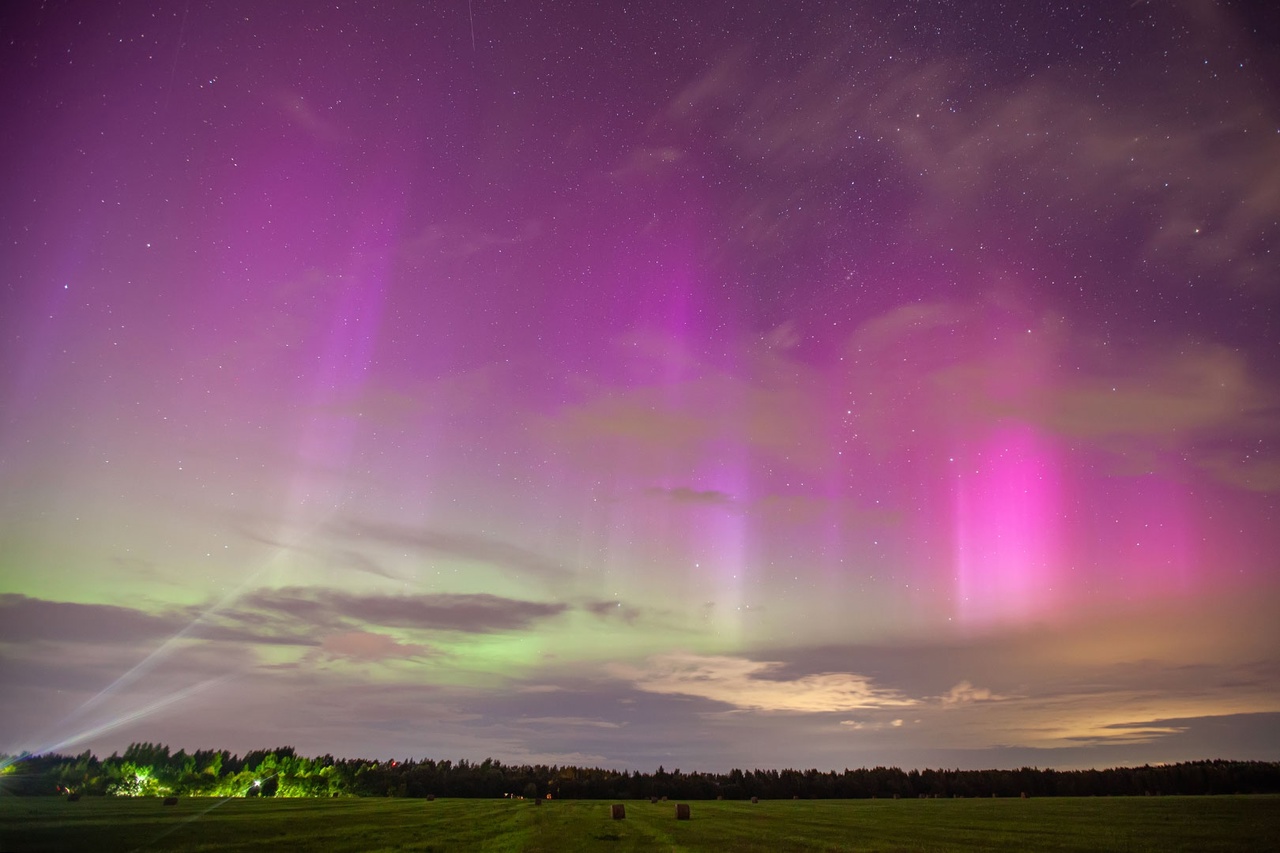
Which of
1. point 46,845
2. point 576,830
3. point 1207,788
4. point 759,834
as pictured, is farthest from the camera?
point 1207,788

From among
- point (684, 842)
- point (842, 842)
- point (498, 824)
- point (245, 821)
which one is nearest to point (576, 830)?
point (498, 824)

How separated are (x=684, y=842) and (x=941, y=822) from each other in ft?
92.1

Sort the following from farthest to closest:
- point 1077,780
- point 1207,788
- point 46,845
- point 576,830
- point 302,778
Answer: point 302,778 → point 1077,780 → point 1207,788 → point 576,830 → point 46,845

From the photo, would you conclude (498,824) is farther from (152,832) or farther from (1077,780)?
(1077,780)

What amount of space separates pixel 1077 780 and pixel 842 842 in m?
182

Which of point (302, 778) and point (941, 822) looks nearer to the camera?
point (941, 822)

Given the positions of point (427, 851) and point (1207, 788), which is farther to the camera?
point (1207, 788)

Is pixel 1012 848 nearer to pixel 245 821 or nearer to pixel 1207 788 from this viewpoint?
pixel 245 821

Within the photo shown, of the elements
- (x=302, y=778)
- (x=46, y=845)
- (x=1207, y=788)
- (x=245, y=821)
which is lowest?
(x=302, y=778)

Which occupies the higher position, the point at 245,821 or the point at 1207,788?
the point at 245,821

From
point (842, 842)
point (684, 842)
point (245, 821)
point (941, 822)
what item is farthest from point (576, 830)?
point (941, 822)

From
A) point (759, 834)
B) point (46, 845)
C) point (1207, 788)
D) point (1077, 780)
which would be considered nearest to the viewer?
point (46, 845)

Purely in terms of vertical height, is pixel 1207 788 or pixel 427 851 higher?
pixel 427 851

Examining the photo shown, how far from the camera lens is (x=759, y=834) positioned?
47594 millimetres
